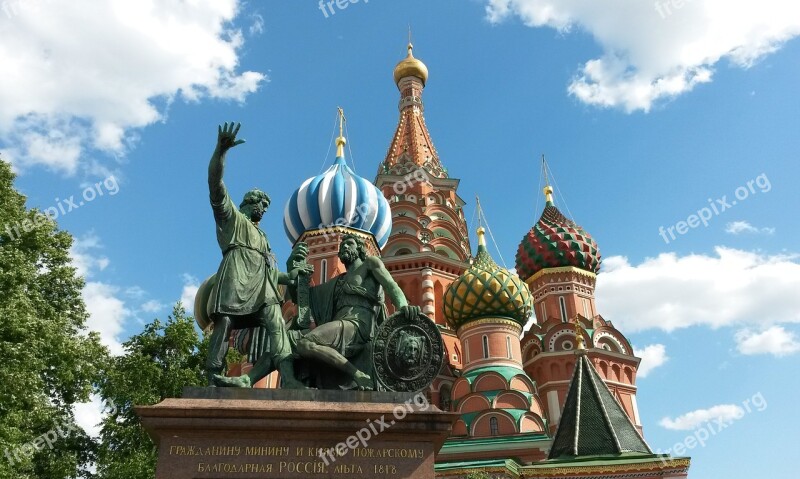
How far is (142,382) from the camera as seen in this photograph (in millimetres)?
16781

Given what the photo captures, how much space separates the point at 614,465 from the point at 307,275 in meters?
10.9

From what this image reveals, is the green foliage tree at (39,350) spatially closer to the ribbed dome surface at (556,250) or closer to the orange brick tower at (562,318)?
the orange brick tower at (562,318)

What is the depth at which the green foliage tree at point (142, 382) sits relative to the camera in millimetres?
15414

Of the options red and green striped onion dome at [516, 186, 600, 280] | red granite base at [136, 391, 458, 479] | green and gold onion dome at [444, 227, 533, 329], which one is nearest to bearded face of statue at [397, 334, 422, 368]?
red granite base at [136, 391, 458, 479]

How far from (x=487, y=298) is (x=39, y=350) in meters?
18.9

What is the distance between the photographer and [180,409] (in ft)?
20.4

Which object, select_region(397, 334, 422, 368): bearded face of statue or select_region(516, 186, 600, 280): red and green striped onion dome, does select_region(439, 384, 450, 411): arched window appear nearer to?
select_region(516, 186, 600, 280): red and green striped onion dome

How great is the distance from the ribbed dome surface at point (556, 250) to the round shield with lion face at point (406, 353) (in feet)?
96.4

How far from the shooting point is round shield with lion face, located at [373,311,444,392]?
6977mm

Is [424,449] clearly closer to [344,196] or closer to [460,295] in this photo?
[460,295]

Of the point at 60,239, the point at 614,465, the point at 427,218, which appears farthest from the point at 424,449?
the point at 427,218

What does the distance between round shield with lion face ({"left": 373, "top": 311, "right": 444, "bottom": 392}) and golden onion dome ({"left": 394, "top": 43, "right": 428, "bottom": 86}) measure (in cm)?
4080

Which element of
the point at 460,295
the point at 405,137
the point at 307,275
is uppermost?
the point at 405,137

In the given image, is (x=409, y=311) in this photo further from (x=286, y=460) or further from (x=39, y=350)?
(x=39, y=350)
